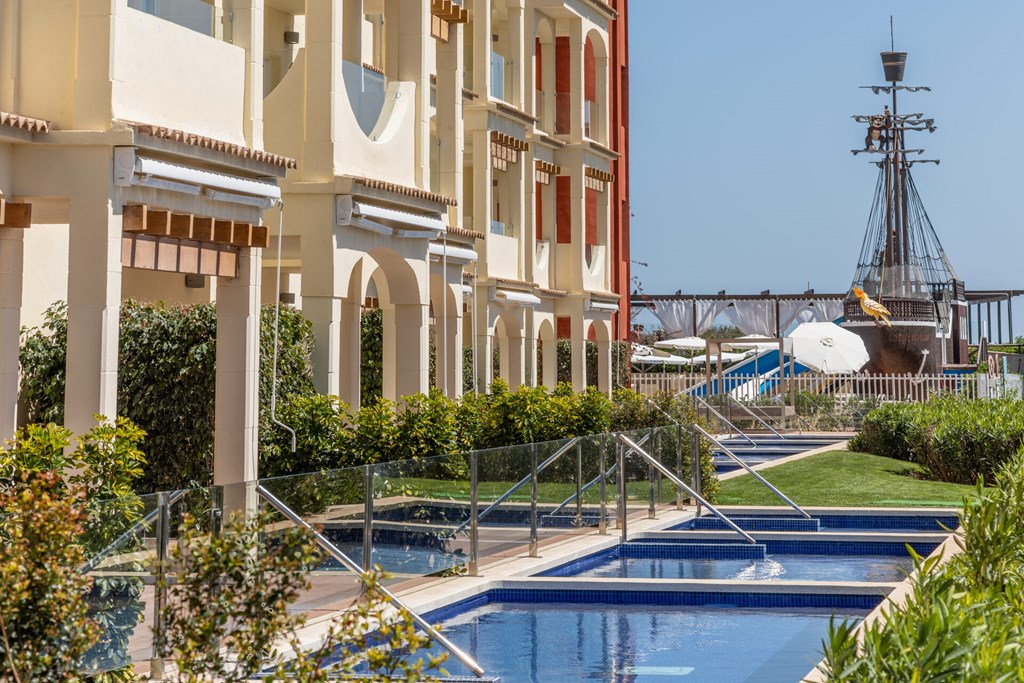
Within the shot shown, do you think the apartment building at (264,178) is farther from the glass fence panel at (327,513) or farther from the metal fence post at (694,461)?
the metal fence post at (694,461)

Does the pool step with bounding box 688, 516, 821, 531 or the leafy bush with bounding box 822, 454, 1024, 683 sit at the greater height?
the leafy bush with bounding box 822, 454, 1024, 683

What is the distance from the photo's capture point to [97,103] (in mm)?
11977

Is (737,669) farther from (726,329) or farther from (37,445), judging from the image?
(726,329)

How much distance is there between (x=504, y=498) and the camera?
13.8 meters

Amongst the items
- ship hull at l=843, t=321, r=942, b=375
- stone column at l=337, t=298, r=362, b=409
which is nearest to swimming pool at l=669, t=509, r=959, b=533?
stone column at l=337, t=298, r=362, b=409

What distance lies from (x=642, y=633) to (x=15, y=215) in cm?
654

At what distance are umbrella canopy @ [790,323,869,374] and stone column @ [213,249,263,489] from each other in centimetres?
3374

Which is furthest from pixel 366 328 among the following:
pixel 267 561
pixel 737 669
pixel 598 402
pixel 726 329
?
pixel 726 329

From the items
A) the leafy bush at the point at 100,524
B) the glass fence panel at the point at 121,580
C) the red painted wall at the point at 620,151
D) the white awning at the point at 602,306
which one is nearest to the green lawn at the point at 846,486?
the white awning at the point at 602,306

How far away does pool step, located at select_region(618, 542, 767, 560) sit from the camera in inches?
624

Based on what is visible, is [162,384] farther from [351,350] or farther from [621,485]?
[351,350]

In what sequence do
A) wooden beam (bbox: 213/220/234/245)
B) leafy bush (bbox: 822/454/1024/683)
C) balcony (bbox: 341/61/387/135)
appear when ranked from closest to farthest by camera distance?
leafy bush (bbox: 822/454/1024/683) < wooden beam (bbox: 213/220/234/245) < balcony (bbox: 341/61/387/135)

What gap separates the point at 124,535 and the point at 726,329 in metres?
A: 101

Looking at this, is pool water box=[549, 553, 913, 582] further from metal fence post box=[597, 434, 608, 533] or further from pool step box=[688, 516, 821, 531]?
pool step box=[688, 516, 821, 531]
